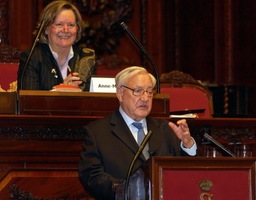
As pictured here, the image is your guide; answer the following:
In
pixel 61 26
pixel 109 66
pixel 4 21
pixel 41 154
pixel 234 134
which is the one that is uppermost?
pixel 4 21

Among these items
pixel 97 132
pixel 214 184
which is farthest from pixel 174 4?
pixel 214 184

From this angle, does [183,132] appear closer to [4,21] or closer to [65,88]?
[65,88]

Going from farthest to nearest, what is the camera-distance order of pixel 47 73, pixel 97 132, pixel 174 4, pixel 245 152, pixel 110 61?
pixel 174 4 → pixel 110 61 → pixel 47 73 → pixel 245 152 → pixel 97 132

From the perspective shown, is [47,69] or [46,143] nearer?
[46,143]

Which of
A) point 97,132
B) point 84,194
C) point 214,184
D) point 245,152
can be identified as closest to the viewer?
point 214,184

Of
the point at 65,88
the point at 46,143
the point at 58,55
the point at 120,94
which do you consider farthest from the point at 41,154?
the point at 58,55

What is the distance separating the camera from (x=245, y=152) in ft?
13.0

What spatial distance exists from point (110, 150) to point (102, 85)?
71 centimetres

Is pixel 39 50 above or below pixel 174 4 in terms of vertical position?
below

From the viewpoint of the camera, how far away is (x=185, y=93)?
480cm

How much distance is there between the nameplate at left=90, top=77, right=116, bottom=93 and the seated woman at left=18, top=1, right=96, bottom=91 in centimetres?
19

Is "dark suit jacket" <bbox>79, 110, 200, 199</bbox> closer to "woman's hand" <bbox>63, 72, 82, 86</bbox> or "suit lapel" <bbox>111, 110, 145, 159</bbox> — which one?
"suit lapel" <bbox>111, 110, 145, 159</bbox>

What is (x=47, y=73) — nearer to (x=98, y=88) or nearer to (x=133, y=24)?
(x=98, y=88)

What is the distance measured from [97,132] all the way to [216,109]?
10.4 ft
